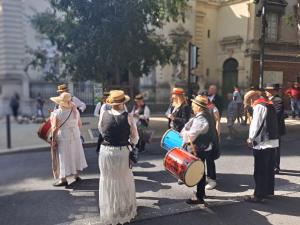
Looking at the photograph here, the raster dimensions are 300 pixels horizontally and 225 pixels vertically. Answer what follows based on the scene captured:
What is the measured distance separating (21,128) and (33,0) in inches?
470

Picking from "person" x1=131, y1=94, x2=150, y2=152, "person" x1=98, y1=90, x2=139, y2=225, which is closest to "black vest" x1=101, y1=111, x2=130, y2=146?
"person" x1=98, y1=90, x2=139, y2=225

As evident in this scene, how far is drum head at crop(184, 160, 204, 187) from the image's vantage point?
5062 mm

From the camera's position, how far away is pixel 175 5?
1373 centimetres

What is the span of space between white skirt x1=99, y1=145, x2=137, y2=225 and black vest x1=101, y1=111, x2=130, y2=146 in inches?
3.6

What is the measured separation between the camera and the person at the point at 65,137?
6242 mm

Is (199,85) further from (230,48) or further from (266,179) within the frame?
(266,179)

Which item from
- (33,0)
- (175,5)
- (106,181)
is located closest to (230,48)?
(175,5)

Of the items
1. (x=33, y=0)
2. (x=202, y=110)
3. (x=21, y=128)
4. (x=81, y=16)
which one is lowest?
(x=21, y=128)

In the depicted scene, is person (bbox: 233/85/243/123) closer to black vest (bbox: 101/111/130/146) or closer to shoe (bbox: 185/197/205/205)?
shoe (bbox: 185/197/205/205)

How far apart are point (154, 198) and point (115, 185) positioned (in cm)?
144

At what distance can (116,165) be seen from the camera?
4.68 meters

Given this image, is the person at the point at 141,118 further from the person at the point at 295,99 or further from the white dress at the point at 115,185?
the person at the point at 295,99

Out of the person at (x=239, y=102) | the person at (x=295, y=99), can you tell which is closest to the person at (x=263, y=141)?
the person at (x=239, y=102)

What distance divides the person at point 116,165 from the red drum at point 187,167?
783mm
